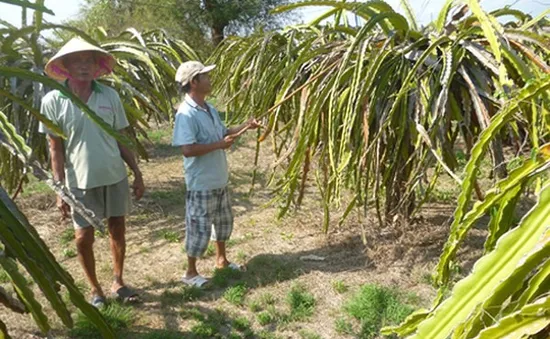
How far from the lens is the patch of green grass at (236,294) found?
3.45m

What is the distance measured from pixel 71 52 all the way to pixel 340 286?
217 cm

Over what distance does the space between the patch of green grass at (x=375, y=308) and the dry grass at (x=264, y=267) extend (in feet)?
0.33

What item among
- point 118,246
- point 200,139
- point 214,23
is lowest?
point 118,246

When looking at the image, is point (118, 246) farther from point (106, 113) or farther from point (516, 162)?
point (516, 162)

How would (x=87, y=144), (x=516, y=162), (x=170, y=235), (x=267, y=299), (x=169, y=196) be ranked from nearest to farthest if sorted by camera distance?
(x=516, y=162), (x=87, y=144), (x=267, y=299), (x=170, y=235), (x=169, y=196)

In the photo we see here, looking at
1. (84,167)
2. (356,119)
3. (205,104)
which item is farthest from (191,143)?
(356,119)

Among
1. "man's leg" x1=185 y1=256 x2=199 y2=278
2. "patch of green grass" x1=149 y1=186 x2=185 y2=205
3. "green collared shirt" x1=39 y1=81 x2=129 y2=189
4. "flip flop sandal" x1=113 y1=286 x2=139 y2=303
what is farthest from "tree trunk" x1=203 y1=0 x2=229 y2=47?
"flip flop sandal" x1=113 y1=286 x2=139 y2=303

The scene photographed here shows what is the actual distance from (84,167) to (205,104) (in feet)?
3.06

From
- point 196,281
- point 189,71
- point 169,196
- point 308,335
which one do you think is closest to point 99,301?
point 196,281

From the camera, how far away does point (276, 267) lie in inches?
155

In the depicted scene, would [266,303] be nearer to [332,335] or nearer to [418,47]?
[332,335]

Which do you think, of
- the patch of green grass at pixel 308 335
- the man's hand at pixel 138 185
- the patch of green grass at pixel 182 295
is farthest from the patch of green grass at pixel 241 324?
the man's hand at pixel 138 185

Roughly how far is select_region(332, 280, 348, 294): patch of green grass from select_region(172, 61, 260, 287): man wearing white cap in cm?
89

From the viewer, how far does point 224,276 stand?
381 cm
